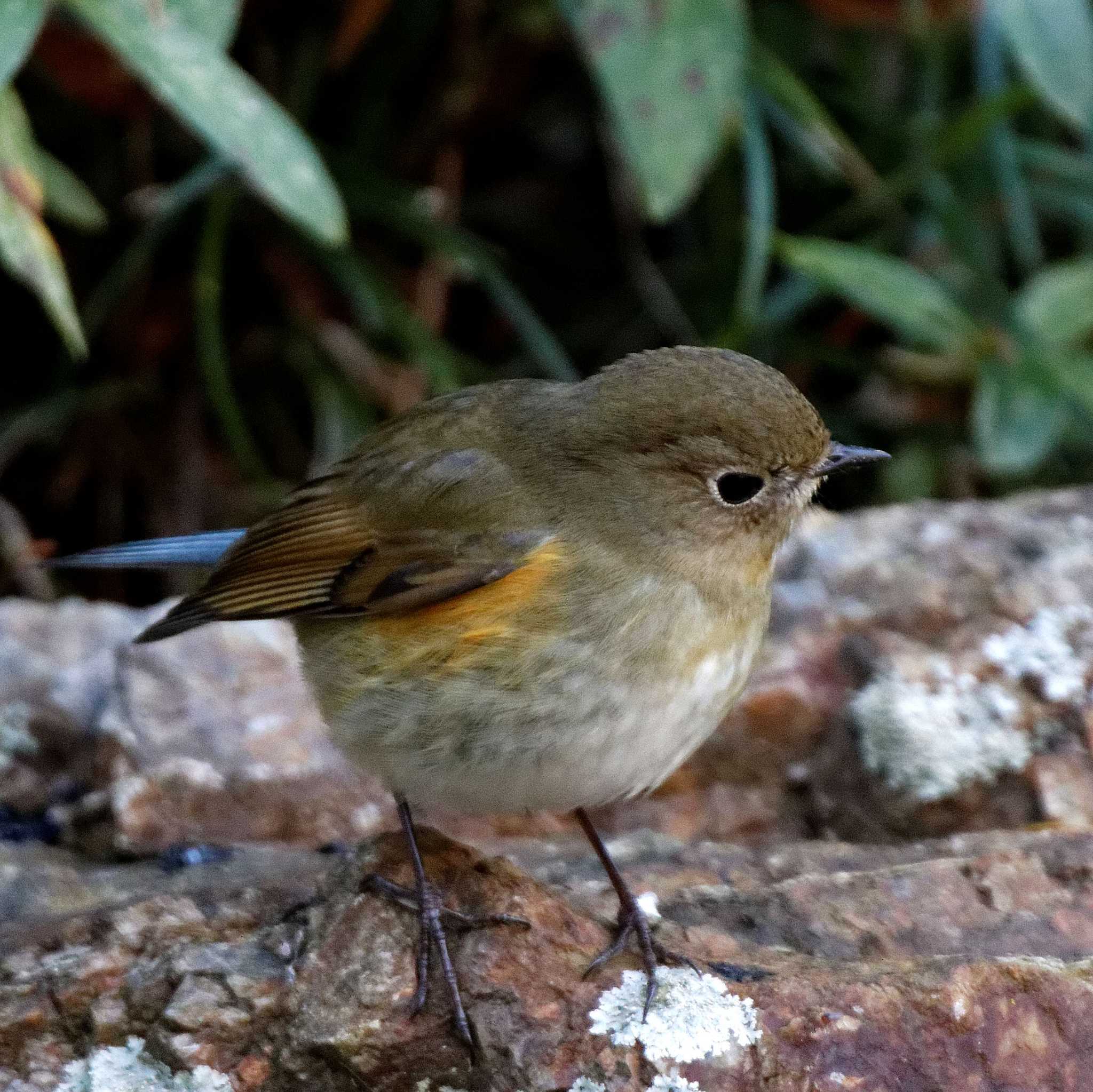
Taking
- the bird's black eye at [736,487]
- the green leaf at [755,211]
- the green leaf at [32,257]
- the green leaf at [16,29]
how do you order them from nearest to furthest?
1. the bird's black eye at [736,487]
2. the green leaf at [16,29]
3. the green leaf at [32,257]
4. the green leaf at [755,211]

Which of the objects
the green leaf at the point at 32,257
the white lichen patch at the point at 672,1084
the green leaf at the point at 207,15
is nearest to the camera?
the white lichen patch at the point at 672,1084

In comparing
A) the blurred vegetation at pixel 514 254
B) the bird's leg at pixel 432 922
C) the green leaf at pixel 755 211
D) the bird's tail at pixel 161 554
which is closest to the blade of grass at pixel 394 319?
the blurred vegetation at pixel 514 254

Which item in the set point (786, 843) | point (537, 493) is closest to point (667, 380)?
point (537, 493)

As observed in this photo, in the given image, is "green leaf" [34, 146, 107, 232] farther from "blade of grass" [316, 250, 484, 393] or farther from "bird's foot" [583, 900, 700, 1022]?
"bird's foot" [583, 900, 700, 1022]

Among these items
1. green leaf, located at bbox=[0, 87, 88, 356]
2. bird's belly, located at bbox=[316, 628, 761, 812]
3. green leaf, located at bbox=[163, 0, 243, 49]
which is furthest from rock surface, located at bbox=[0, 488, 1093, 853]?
green leaf, located at bbox=[163, 0, 243, 49]

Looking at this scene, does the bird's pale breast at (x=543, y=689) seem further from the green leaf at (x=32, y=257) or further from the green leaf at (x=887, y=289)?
the green leaf at (x=887, y=289)

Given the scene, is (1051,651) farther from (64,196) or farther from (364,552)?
(64,196)

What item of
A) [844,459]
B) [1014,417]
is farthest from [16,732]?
[1014,417]
